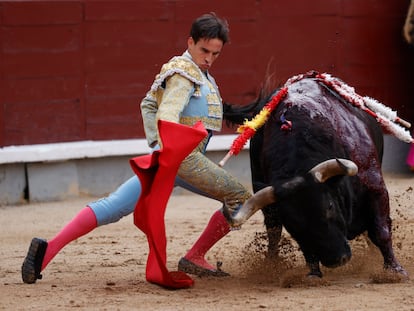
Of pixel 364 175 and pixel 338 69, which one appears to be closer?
pixel 364 175

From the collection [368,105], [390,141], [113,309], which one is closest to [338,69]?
[390,141]

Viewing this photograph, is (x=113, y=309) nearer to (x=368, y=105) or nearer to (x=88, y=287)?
(x=88, y=287)

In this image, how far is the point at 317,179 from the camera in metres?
3.90

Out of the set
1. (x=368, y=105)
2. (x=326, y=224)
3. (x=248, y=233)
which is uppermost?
(x=368, y=105)

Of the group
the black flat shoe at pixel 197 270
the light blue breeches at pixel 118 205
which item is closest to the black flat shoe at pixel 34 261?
the light blue breeches at pixel 118 205

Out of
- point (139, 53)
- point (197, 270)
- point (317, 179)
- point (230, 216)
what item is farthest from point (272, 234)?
point (139, 53)

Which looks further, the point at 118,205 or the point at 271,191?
the point at 118,205

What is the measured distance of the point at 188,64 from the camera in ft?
13.8

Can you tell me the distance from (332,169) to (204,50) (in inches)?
26.4

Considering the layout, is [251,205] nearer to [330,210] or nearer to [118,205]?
[330,210]

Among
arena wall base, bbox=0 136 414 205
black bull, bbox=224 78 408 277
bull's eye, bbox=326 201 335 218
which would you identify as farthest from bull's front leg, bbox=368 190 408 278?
arena wall base, bbox=0 136 414 205

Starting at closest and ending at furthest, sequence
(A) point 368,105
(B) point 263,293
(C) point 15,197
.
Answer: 1. (B) point 263,293
2. (A) point 368,105
3. (C) point 15,197

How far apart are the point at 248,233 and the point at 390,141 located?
259cm

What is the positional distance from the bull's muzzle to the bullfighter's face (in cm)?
55
